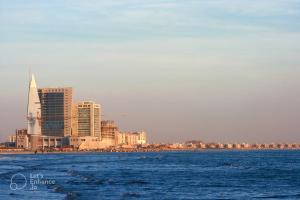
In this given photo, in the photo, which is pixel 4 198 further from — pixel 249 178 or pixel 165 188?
pixel 249 178

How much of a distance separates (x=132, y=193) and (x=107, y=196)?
3555 millimetres

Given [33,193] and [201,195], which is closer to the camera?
[33,193]

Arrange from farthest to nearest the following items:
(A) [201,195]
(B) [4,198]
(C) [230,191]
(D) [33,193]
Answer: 1. (C) [230,191]
2. (A) [201,195]
3. (D) [33,193]
4. (B) [4,198]

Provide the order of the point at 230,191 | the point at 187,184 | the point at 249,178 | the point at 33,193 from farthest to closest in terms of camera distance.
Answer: the point at 249,178 < the point at 187,184 < the point at 230,191 < the point at 33,193

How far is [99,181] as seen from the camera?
70750 mm

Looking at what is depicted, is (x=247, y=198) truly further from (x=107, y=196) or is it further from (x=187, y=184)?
(x=187, y=184)

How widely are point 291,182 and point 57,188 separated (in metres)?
25.0

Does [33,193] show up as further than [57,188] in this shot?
No

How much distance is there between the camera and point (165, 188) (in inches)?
2458

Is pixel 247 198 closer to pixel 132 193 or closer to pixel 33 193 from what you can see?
pixel 132 193

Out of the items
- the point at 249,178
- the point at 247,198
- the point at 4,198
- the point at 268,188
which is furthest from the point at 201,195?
the point at 249,178

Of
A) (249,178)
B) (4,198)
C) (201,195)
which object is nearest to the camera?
(4,198)

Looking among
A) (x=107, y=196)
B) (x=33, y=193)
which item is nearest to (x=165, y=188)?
(x=107, y=196)

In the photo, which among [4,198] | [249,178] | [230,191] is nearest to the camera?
[4,198]
